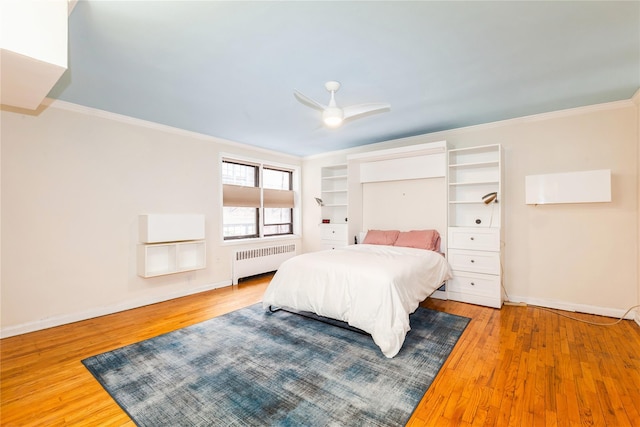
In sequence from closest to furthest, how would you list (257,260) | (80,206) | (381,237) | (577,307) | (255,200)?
(80,206)
(577,307)
(381,237)
(257,260)
(255,200)

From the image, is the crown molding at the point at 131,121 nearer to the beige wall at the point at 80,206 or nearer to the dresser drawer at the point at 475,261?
the beige wall at the point at 80,206

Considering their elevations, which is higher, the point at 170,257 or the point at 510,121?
the point at 510,121

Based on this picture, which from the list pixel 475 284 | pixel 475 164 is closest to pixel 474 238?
pixel 475 284

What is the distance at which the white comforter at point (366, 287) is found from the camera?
101 inches

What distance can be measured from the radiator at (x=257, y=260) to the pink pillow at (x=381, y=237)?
1849mm

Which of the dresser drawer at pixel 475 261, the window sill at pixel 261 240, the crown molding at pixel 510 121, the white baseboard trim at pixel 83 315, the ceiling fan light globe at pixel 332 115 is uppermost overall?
the crown molding at pixel 510 121

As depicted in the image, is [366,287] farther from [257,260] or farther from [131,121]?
[131,121]

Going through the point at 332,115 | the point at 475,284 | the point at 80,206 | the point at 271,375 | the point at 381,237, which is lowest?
the point at 271,375

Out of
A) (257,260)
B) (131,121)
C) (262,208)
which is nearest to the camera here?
(131,121)

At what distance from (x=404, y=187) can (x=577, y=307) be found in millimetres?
2729

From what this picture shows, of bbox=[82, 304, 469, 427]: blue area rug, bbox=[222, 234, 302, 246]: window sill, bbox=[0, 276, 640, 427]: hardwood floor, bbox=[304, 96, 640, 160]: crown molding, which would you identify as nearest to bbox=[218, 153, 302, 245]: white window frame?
bbox=[222, 234, 302, 246]: window sill

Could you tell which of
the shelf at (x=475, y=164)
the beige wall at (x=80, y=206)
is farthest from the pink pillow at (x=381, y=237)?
the beige wall at (x=80, y=206)

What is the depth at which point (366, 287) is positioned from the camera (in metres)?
2.72

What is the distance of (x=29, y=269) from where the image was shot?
3066mm
